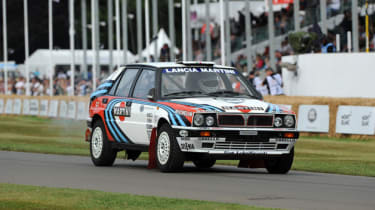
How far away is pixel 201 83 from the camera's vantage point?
14930 mm

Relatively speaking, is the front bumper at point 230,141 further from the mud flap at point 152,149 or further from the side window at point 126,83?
the side window at point 126,83

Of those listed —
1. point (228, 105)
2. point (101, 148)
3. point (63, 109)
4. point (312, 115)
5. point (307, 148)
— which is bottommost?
point (307, 148)

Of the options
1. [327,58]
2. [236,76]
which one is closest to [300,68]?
[327,58]

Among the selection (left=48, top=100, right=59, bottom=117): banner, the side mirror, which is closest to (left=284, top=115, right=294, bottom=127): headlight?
the side mirror

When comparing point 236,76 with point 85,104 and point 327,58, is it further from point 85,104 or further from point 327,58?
point 85,104

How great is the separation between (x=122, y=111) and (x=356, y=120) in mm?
10823

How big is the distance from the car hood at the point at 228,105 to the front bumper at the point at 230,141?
0.94 feet

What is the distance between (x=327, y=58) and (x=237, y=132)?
17.6 meters

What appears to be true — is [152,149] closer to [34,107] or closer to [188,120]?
[188,120]

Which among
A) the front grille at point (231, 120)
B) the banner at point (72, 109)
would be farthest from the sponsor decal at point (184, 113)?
the banner at point (72, 109)

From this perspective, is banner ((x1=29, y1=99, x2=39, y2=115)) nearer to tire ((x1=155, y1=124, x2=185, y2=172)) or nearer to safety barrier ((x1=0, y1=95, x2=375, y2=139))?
safety barrier ((x1=0, y1=95, x2=375, y2=139))

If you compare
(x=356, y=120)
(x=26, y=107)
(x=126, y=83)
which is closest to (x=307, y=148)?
(x=356, y=120)

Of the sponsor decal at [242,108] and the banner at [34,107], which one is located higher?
the sponsor decal at [242,108]

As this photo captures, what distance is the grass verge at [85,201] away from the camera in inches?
380
